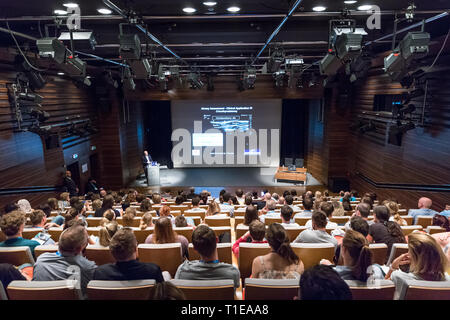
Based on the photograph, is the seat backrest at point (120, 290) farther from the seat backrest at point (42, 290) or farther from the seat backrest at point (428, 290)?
the seat backrest at point (428, 290)

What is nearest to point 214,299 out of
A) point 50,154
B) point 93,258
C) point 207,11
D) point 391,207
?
point 93,258

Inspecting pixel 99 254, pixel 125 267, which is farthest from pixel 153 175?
pixel 125 267

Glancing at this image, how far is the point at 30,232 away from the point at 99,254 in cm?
152

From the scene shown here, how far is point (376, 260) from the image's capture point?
118 inches

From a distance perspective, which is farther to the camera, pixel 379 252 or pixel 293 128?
pixel 293 128

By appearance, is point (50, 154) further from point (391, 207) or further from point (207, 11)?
point (391, 207)

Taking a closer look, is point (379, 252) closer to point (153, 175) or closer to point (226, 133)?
point (153, 175)

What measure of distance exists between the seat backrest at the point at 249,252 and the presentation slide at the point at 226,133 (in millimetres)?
11746

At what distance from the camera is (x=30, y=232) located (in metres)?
3.84

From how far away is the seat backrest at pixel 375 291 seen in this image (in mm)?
1969

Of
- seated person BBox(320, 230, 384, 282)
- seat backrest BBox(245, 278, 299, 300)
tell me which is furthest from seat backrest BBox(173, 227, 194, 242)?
seated person BBox(320, 230, 384, 282)

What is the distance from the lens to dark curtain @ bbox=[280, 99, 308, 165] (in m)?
14.5

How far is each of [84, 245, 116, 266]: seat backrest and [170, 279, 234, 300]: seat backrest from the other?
1.32 metres
